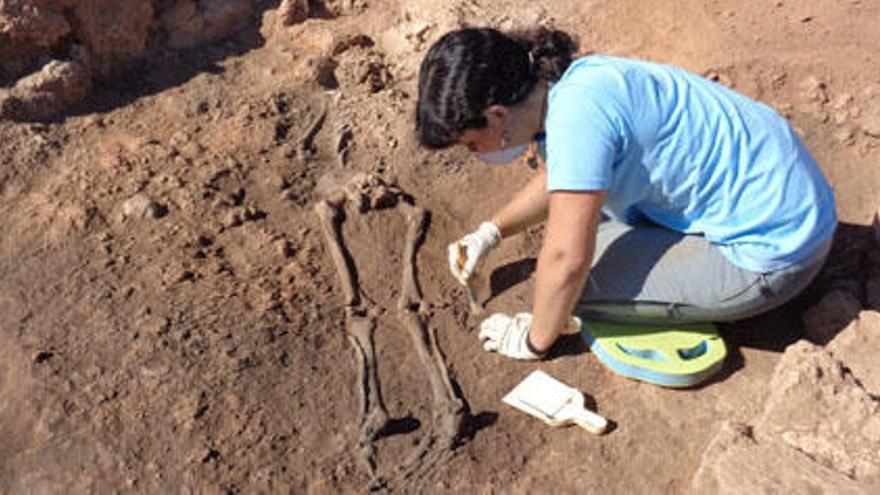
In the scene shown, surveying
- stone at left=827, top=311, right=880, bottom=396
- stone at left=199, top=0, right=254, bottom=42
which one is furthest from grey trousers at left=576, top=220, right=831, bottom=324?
stone at left=199, top=0, right=254, bottom=42

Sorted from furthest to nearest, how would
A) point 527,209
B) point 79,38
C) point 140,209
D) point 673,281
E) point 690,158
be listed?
point 79,38
point 140,209
point 527,209
point 673,281
point 690,158

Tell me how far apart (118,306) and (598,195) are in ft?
5.73

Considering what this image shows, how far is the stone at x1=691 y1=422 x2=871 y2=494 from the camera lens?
2430 millimetres

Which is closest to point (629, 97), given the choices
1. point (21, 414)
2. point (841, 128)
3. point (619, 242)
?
point (619, 242)

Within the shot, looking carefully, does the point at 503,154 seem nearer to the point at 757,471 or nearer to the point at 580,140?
the point at 580,140

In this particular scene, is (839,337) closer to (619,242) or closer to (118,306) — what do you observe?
(619,242)

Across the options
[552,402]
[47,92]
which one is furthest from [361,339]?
[47,92]

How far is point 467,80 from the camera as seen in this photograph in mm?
2504

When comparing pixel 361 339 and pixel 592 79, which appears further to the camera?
pixel 361 339

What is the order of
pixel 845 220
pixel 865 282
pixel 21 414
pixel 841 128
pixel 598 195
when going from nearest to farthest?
pixel 598 195, pixel 21 414, pixel 865 282, pixel 845 220, pixel 841 128

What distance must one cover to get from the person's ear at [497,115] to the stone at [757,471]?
3.50 ft

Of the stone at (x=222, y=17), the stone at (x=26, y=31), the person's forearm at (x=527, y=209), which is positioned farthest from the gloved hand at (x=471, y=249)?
the stone at (x=26, y=31)

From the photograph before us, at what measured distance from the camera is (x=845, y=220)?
3.66m

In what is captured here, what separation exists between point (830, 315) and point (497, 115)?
1.44 metres
